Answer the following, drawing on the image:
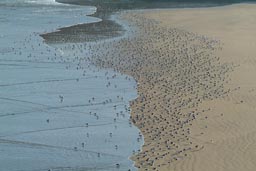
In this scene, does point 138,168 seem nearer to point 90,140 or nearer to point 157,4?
point 90,140

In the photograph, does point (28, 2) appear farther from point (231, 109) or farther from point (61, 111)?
point (231, 109)

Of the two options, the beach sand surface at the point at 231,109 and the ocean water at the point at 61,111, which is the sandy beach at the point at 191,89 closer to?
the beach sand surface at the point at 231,109

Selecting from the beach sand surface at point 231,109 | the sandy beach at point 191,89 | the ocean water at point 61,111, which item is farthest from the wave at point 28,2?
the ocean water at point 61,111

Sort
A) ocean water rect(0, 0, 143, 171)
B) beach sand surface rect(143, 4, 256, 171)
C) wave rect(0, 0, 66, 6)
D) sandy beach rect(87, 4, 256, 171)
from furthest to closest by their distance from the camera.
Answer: wave rect(0, 0, 66, 6)
sandy beach rect(87, 4, 256, 171)
ocean water rect(0, 0, 143, 171)
beach sand surface rect(143, 4, 256, 171)

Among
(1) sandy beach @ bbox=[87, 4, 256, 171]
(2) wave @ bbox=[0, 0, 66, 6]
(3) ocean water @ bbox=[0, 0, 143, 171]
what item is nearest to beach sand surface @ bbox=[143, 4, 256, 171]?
(1) sandy beach @ bbox=[87, 4, 256, 171]

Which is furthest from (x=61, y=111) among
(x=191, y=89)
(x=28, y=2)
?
(x=28, y=2)

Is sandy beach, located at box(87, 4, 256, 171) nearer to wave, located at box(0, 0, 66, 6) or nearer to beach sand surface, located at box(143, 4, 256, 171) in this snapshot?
beach sand surface, located at box(143, 4, 256, 171)
